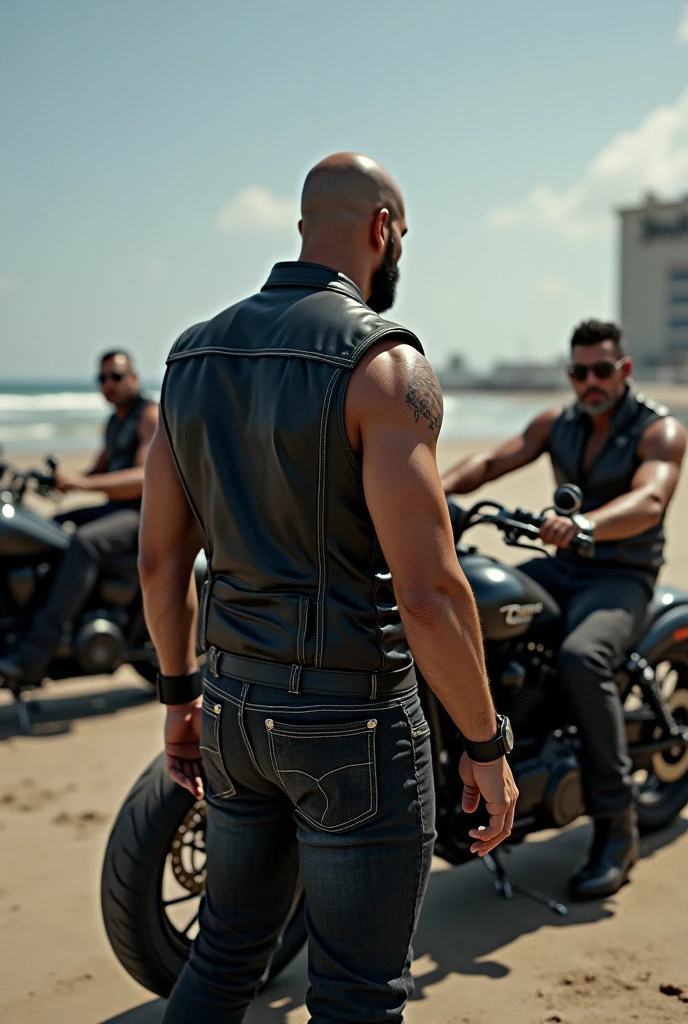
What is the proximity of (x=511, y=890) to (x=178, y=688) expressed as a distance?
1854 mm

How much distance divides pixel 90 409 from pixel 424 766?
5237 cm

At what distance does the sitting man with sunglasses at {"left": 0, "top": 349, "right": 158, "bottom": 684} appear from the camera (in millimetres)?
5672

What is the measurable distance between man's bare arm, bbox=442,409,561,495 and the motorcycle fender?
2.75ft

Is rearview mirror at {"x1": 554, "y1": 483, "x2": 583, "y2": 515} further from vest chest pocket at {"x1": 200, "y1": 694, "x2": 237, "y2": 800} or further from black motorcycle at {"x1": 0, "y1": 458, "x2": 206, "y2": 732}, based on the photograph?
black motorcycle at {"x1": 0, "y1": 458, "x2": 206, "y2": 732}

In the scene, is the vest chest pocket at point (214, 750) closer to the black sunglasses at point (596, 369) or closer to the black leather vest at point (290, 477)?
the black leather vest at point (290, 477)

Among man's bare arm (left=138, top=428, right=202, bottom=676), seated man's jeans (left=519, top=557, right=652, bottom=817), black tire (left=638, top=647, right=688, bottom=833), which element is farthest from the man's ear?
Answer: black tire (left=638, top=647, right=688, bottom=833)

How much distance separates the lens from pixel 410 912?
198cm

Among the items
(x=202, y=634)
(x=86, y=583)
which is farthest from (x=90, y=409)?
(x=202, y=634)

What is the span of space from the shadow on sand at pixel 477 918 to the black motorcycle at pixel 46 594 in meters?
2.63

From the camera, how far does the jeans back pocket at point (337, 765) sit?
193 centimetres

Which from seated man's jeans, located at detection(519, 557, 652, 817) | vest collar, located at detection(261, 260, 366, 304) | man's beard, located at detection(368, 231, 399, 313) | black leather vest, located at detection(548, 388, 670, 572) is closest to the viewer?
vest collar, located at detection(261, 260, 366, 304)

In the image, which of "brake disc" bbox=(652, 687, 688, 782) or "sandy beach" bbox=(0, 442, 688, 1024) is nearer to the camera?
"sandy beach" bbox=(0, 442, 688, 1024)

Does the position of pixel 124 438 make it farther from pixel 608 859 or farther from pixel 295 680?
pixel 295 680

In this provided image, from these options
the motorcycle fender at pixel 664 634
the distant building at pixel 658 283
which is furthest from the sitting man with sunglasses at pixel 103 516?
the distant building at pixel 658 283
